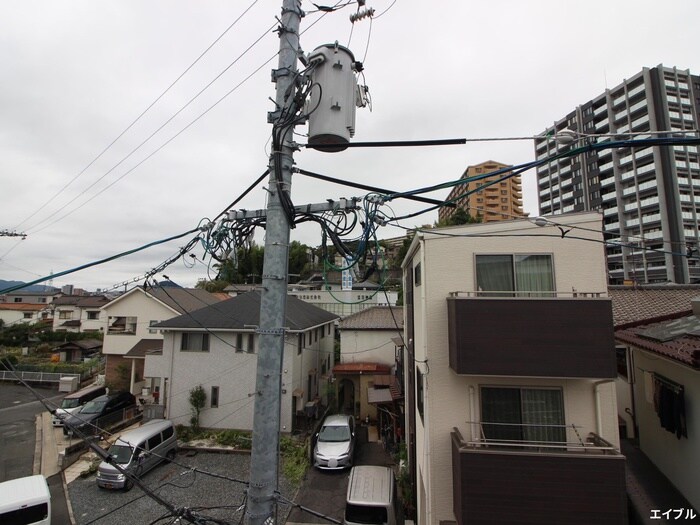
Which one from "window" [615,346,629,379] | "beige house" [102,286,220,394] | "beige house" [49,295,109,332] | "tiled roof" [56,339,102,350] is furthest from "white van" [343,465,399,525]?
"beige house" [49,295,109,332]

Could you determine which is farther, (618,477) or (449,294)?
(449,294)

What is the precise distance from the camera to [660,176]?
47688 millimetres

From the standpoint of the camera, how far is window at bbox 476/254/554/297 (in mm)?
6797

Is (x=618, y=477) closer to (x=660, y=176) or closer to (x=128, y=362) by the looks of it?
(x=128, y=362)

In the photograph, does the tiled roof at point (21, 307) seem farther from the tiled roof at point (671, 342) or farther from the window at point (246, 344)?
the tiled roof at point (671, 342)

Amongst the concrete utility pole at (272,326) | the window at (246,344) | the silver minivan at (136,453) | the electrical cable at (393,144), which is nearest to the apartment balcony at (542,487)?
the concrete utility pole at (272,326)

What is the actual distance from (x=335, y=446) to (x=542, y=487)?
890 centimetres

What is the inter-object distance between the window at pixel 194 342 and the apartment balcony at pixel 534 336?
12964 millimetres

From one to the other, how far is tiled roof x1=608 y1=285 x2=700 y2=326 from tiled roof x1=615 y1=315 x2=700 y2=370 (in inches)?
62.5

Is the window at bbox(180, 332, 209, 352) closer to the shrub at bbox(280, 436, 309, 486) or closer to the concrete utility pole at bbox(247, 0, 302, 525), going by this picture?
the shrub at bbox(280, 436, 309, 486)

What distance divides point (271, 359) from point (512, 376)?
4.74 metres

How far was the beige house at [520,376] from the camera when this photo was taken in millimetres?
5395

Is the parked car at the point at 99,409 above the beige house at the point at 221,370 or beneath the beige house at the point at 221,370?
beneath

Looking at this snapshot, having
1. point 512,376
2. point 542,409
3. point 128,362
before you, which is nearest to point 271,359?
point 512,376
